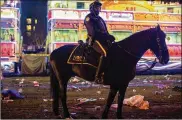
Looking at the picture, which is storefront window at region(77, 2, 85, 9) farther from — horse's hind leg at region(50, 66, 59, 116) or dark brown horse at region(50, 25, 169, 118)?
dark brown horse at region(50, 25, 169, 118)

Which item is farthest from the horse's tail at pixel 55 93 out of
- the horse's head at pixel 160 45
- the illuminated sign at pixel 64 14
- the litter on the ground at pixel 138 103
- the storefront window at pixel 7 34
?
the storefront window at pixel 7 34

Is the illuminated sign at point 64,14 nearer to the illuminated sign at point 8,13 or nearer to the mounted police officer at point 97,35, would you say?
the illuminated sign at point 8,13

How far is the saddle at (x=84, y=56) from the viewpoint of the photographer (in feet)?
21.2

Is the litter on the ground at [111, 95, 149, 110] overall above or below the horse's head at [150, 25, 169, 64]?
below

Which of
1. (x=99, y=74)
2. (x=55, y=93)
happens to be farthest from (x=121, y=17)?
(x=99, y=74)

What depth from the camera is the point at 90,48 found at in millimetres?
6543

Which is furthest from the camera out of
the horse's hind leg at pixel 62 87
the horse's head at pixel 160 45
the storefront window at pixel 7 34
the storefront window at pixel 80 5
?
the storefront window at pixel 80 5

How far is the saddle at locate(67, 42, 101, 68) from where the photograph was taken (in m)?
6.45

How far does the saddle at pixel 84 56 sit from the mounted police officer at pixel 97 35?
0.12 meters

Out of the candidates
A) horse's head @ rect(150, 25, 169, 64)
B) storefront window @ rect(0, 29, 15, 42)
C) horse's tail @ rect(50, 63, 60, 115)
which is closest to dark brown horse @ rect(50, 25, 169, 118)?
horse's head @ rect(150, 25, 169, 64)

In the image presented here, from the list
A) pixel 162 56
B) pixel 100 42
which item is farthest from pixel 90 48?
pixel 162 56

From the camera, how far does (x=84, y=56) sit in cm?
661

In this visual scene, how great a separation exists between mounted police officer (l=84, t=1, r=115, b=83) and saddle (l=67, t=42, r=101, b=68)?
0.12 metres

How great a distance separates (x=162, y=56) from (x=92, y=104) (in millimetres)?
3178
